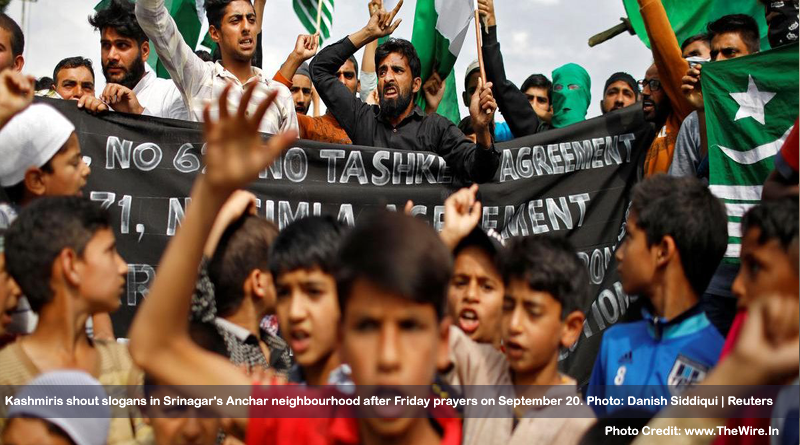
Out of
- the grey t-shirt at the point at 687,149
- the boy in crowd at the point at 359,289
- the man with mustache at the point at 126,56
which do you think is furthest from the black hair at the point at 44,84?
the boy in crowd at the point at 359,289

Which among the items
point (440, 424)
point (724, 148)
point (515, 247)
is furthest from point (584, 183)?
point (440, 424)

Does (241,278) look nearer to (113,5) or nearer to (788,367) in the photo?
(788,367)

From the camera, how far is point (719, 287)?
4289 mm

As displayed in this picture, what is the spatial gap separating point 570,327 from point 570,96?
5.09 meters

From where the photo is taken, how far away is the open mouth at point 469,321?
10.8 ft

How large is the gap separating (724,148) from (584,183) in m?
1.11

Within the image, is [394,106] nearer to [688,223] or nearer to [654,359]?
[688,223]

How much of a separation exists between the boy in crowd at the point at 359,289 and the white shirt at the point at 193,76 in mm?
3452

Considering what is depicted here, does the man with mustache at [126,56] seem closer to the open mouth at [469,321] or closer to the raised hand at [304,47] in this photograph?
the raised hand at [304,47]

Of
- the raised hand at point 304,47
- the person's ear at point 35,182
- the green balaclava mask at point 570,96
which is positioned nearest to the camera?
the person's ear at point 35,182

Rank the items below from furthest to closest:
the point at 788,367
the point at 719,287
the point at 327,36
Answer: the point at 327,36, the point at 719,287, the point at 788,367

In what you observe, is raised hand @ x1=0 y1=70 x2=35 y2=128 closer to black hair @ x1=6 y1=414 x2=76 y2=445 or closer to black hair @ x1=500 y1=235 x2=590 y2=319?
black hair @ x1=6 y1=414 x2=76 y2=445

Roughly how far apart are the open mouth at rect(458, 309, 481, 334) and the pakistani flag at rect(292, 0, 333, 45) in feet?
15.9

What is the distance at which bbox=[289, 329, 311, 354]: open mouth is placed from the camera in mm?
2658
